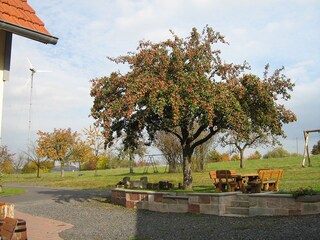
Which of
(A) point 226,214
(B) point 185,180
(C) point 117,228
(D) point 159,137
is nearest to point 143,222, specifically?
(C) point 117,228

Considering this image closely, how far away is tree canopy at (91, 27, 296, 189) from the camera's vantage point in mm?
14273

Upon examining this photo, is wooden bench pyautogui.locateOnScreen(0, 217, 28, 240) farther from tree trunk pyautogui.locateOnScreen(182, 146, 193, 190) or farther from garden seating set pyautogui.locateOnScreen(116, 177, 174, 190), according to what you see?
garden seating set pyautogui.locateOnScreen(116, 177, 174, 190)

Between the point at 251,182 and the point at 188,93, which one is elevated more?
the point at 188,93

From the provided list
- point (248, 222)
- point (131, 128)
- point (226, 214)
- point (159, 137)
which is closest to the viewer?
point (248, 222)

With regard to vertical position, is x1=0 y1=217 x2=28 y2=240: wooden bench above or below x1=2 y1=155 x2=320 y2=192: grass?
below

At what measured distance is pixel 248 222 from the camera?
10547 mm

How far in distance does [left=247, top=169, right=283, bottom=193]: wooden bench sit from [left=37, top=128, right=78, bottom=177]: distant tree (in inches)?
1472

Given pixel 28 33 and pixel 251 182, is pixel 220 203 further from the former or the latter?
pixel 28 33

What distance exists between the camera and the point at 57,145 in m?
48.8

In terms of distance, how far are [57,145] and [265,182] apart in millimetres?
38518

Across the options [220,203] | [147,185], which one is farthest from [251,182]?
[147,185]

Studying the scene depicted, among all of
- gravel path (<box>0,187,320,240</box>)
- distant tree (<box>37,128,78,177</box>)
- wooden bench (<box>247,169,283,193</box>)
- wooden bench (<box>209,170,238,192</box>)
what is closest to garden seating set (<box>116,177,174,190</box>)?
gravel path (<box>0,187,320,240</box>)

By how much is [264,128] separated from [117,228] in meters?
8.40

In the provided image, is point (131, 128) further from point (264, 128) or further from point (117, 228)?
point (117, 228)
